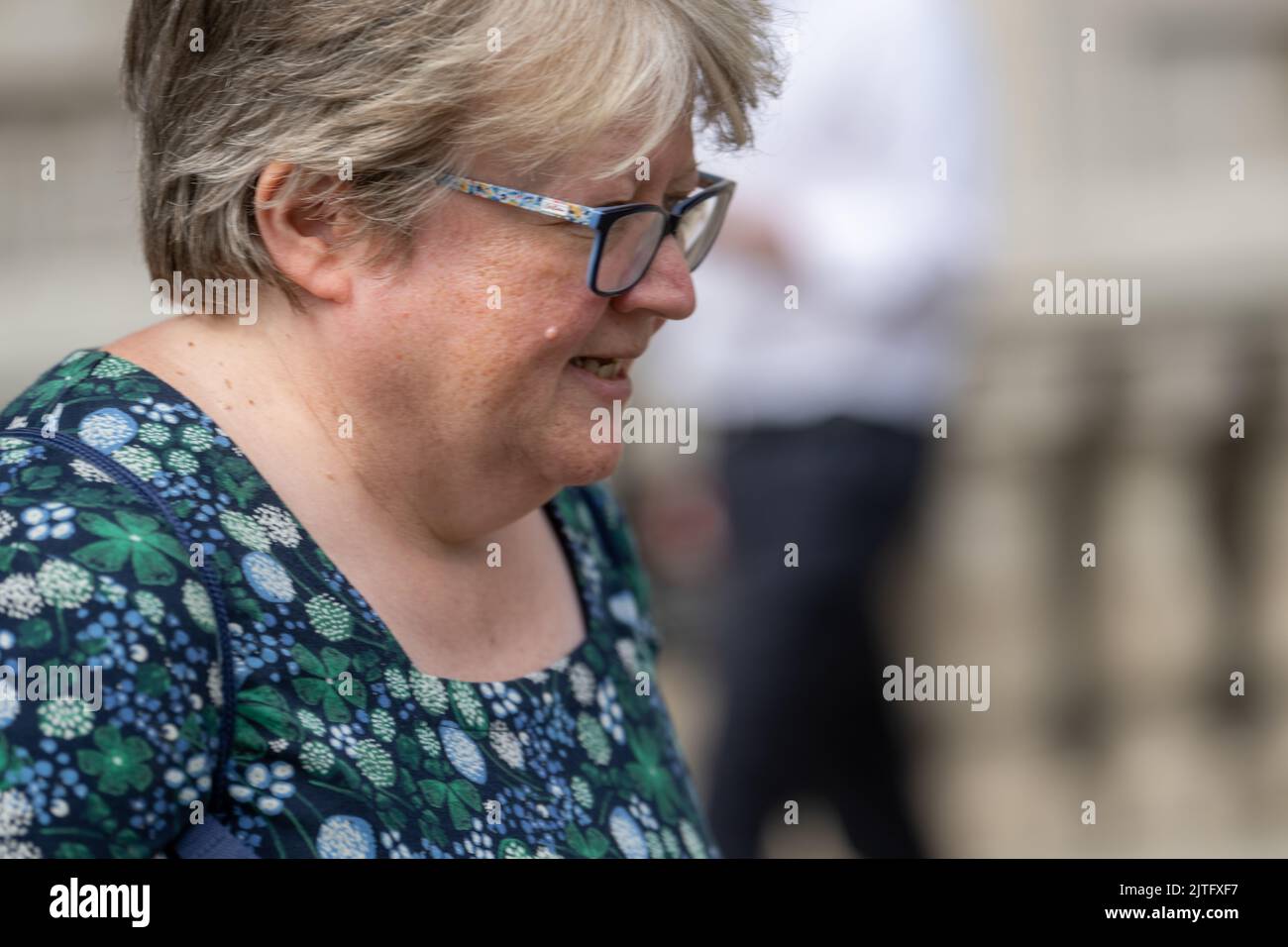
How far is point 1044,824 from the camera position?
16.8ft

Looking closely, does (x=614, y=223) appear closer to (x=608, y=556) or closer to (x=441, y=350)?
(x=441, y=350)

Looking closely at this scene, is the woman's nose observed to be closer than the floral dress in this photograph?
No

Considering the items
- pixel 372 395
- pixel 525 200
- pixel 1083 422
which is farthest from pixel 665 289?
pixel 1083 422

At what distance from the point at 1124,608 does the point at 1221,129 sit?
1.67m

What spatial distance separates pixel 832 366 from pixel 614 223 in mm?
1850

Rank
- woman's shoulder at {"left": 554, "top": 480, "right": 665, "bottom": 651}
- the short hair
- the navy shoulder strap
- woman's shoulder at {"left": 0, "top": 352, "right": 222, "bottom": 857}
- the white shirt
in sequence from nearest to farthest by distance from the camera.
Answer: woman's shoulder at {"left": 0, "top": 352, "right": 222, "bottom": 857} → the navy shoulder strap → the short hair → woman's shoulder at {"left": 554, "top": 480, "right": 665, "bottom": 651} → the white shirt

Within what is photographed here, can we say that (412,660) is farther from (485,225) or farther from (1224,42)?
(1224,42)

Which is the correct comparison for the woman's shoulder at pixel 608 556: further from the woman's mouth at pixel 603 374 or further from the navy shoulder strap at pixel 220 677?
the navy shoulder strap at pixel 220 677

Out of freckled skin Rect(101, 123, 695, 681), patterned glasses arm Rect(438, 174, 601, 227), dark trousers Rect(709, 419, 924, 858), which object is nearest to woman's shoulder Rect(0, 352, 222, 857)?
freckled skin Rect(101, 123, 695, 681)

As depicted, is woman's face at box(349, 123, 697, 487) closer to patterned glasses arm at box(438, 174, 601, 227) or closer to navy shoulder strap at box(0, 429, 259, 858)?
patterned glasses arm at box(438, 174, 601, 227)

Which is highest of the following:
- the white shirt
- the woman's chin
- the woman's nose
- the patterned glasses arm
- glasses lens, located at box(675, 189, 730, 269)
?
the white shirt

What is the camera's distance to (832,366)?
3533 millimetres

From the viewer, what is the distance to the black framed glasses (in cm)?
169

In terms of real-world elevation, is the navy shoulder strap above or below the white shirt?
below
